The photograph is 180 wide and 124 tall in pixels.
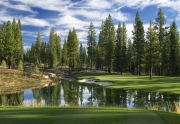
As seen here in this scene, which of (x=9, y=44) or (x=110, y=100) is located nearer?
(x=110, y=100)

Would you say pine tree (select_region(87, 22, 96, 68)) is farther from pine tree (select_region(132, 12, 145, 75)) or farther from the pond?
the pond

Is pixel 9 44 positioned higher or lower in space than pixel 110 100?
higher

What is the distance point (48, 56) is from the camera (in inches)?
3844

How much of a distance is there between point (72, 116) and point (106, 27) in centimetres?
7090

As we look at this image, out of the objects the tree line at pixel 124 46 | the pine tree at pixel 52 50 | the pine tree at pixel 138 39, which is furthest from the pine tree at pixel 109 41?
the pine tree at pixel 52 50

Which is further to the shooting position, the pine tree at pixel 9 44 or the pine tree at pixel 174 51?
the pine tree at pixel 9 44

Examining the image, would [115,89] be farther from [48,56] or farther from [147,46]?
[48,56]

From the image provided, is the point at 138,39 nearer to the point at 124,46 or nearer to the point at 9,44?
the point at 124,46

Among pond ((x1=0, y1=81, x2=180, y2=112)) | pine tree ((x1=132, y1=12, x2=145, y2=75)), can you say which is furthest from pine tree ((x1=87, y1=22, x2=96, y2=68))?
pond ((x1=0, y1=81, x2=180, y2=112))

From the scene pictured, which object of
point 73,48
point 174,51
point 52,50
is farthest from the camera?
point 52,50

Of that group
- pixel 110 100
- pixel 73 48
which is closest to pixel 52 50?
pixel 73 48

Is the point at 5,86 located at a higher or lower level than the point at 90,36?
lower

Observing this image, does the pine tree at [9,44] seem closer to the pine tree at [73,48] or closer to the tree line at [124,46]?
the tree line at [124,46]

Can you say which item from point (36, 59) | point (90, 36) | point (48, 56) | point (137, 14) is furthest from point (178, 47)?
point (36, 59)
